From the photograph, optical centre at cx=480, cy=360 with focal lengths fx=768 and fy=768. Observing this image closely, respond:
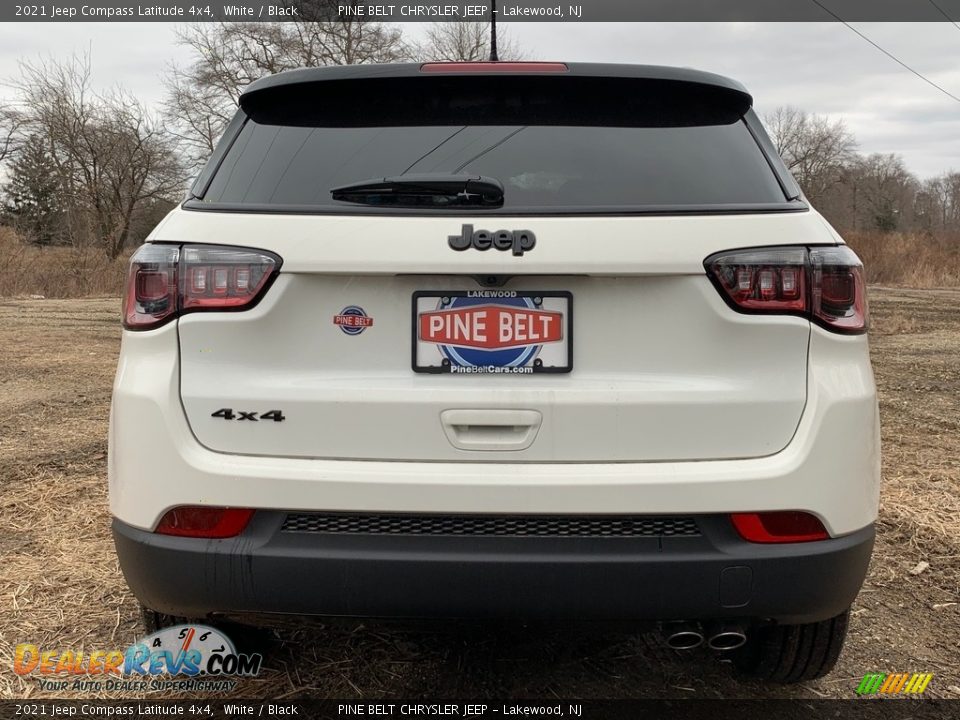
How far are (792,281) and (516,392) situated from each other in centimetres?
69

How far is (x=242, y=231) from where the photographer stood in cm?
177

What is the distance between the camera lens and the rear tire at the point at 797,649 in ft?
6.88

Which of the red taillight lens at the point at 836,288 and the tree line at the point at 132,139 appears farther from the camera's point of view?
the tree line at the point at 132,139

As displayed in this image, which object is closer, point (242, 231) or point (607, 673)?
point (242, 231)

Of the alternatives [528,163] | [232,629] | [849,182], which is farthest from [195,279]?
[849,182]

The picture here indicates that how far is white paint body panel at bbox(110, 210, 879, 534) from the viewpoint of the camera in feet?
5.62

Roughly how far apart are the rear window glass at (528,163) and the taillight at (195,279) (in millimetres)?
157

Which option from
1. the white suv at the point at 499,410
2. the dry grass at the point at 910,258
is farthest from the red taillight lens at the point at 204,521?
the dry grass at the point at 910,258

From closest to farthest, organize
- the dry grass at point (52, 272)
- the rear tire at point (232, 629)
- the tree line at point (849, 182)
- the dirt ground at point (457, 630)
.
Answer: the rear tire at point (232, 629)
the dirt ground at point (457, 630)
the dry grass at point (52, 272)
the tree line at point (849, 182)

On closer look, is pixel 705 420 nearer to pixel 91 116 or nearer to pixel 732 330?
pixel 732 330

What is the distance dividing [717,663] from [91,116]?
31.8 metres

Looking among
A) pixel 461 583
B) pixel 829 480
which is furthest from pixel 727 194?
pixel 461 583

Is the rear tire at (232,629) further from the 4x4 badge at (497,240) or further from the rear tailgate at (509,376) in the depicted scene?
the 4x4 badge at (497,240)

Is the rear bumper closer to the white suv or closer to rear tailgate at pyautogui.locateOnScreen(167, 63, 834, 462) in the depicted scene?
the white suv
